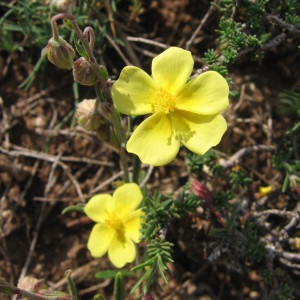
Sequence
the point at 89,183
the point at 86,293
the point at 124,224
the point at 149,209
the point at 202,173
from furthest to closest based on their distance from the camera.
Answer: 1. the point at 89,183
2. the point at 86,293
3. the point at 202,173
4. the point at 124,224
5. the point at 149,209

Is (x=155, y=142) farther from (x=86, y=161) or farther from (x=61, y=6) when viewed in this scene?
(x=86, y=161)

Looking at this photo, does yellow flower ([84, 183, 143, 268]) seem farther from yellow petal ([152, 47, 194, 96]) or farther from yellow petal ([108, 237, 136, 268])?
yellow petal ([152, 47, 194, 96])

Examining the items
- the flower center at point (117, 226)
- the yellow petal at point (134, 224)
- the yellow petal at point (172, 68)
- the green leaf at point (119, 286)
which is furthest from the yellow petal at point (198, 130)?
the green leaf at point (119, 286)

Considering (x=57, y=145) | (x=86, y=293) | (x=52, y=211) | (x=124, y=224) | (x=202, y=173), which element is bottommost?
(x=86, y=293)

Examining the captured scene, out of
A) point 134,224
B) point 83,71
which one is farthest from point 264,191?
point 83,71

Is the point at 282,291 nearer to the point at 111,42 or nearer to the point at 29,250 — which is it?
the point at 29,250

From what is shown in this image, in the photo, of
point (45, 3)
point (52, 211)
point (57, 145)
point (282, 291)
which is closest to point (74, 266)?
point (52, 211)

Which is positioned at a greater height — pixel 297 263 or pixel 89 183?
pixel 297 263
